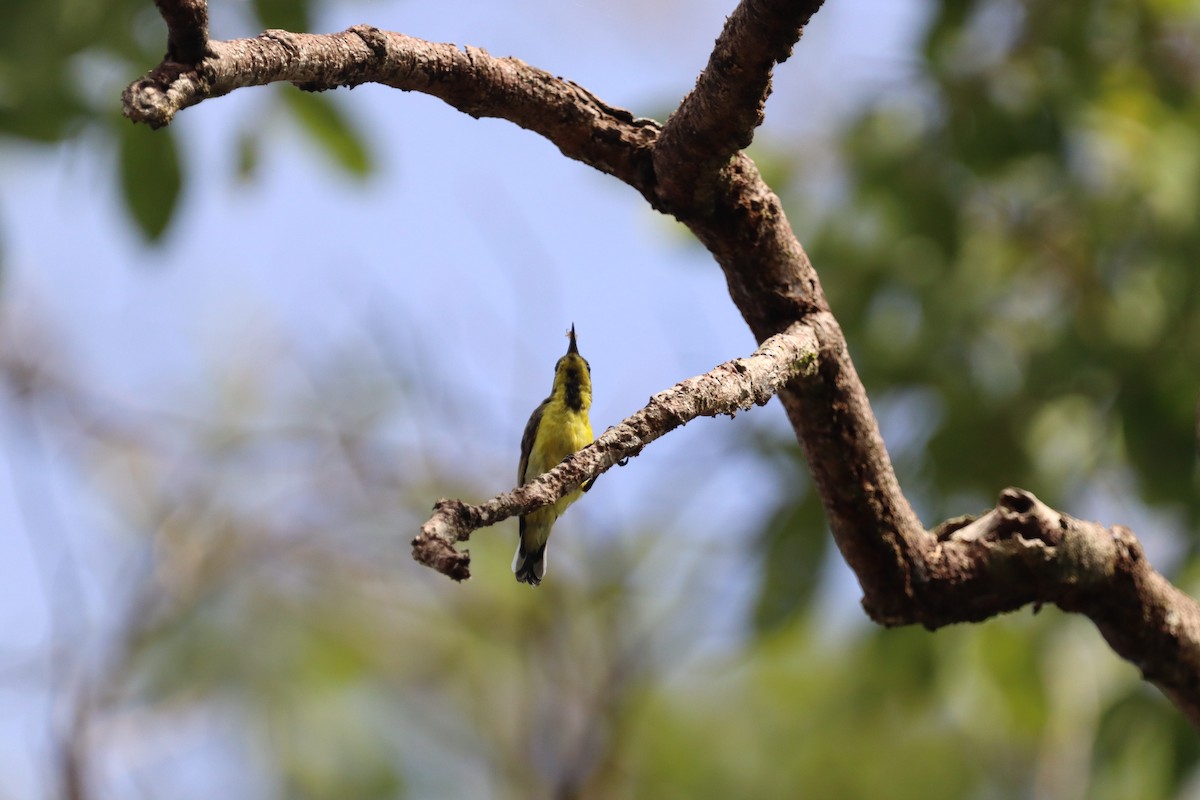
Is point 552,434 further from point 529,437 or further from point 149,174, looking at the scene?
point 149,174

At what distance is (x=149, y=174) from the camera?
142 inches

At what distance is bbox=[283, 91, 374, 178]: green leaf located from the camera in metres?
4.18

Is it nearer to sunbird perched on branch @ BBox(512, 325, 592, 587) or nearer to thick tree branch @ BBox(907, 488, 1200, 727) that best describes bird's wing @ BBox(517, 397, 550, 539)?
sunbird perched on branch @ BBox(512, 325, 592, 587)

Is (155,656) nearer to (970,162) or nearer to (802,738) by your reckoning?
(802,738)

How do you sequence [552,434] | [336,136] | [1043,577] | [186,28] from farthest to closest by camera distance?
[336,136] → [552,434] → [1043,577] → [186,28]

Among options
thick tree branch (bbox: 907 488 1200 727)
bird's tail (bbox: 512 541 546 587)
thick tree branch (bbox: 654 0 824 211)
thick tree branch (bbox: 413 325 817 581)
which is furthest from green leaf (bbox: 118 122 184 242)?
thick tree branch (bbox: 907 488 1200 727)

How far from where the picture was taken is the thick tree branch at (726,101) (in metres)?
1.96

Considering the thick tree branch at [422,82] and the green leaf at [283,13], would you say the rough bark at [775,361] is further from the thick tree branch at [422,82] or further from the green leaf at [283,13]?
the green leaf at [283,13]

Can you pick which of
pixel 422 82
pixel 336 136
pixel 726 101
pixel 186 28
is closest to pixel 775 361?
pixel 726 101

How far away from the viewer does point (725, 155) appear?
219 cm

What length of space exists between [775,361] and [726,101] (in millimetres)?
448

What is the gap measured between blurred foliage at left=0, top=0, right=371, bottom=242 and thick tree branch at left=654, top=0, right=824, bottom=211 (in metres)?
1.61

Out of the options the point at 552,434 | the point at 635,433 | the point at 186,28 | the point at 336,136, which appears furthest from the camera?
the point at 336,136

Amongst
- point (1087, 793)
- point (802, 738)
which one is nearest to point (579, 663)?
point (1087, 793)
